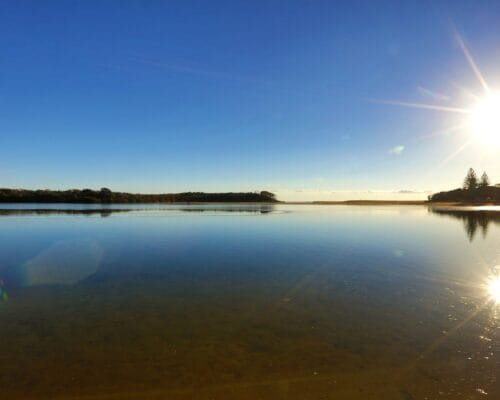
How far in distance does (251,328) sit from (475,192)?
157978 mm

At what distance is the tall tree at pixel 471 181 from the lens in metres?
132

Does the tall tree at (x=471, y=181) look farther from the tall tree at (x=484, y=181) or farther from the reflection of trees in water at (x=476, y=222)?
the reflection of trees in water at (x=476, y=222)

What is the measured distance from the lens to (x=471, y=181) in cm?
13275

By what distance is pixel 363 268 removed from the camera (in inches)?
546

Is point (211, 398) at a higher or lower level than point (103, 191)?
lower

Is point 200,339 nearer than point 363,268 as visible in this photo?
Yes

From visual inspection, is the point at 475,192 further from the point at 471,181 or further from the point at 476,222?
the point at 476,222

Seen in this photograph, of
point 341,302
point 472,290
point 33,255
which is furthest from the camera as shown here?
point 33,255

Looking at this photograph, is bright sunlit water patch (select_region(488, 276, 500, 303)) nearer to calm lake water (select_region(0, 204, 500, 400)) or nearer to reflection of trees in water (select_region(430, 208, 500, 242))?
calm lake water (select_region(0, 204, 500, 400))

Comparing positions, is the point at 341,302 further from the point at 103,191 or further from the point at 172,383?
the point at 103,191

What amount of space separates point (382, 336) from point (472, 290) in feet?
19.8

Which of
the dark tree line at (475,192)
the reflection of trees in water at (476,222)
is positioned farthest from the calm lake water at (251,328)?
the dark tree line at (475,192)

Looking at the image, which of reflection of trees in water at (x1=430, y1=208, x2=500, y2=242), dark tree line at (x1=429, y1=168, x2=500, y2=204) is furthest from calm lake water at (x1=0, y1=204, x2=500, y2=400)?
dark tree line at (x1=429, y1=168, x2=500, y2=204)

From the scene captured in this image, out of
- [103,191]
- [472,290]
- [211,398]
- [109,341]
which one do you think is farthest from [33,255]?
[103,191]
